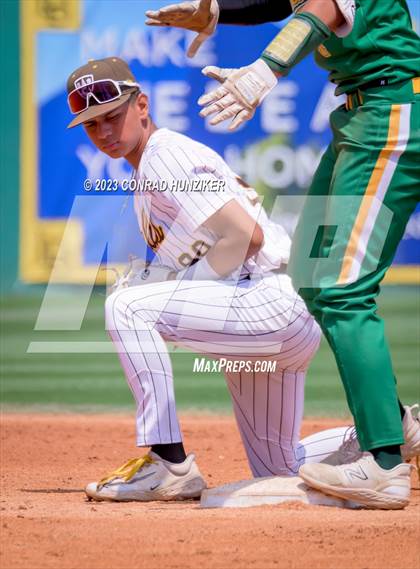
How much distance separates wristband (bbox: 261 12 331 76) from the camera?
300cm

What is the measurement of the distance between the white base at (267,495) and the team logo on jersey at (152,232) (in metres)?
0.91

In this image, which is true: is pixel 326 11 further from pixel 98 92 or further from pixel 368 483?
pixel 368 483

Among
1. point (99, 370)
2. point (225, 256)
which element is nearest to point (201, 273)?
point (225, 256)

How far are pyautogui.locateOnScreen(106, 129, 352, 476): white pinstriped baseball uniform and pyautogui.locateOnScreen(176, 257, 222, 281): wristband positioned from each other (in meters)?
0.04

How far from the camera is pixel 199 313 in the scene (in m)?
3.52

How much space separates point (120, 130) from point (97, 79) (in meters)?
0.20

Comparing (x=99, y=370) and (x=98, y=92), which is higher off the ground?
(x=98, y=92)

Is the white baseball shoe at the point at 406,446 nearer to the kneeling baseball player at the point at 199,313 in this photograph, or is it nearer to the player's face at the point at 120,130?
the kneeling baseball player at the point at 199,313

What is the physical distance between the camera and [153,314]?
3.51m

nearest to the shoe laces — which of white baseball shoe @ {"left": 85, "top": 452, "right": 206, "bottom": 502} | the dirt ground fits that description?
white baseball shoe @ {"left": 85, "top": 452, "right": 206, "bottom": 502}

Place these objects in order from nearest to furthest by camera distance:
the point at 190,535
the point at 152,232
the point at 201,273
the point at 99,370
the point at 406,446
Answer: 1. the point at 190,535
2. the point at 406,446
3. the point at 201,273
4. the point at 152,232
5. the point at 99,370

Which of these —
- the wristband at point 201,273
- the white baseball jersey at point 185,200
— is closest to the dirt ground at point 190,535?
the wristband at point 201,273

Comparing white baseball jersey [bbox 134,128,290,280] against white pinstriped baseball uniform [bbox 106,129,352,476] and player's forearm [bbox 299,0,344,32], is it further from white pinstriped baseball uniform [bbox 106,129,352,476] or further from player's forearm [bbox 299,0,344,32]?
player's forearm [bbox 299,0,344,32]

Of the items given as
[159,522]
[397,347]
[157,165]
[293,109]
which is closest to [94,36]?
[293,109]
